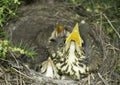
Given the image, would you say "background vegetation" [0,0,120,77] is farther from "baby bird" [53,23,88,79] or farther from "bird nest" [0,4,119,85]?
"baby bird" [53,23,88,79]

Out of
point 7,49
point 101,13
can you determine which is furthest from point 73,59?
point 101,13

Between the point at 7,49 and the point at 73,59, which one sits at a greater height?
the point at 7,49

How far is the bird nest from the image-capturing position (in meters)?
3.98

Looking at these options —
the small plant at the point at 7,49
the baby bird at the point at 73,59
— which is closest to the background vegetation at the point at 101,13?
the small plant at the point at 7,49

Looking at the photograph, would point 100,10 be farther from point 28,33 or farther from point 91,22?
point 28,33

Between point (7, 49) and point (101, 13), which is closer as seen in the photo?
point (7, 49)

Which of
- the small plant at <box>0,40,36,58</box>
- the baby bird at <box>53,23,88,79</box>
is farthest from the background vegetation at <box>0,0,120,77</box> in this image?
the baby bird at <box>53,23,88,79</box>

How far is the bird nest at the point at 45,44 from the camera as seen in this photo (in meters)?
3.98

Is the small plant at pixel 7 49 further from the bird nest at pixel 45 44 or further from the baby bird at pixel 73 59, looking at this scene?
A: the baby bird at pixel 73 59

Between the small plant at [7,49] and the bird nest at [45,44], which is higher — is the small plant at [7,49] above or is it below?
above

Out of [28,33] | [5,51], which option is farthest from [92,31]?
[5,51]

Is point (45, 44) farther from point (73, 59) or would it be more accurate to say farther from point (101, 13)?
point (101, 13)

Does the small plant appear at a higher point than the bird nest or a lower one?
higher

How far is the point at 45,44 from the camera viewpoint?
15.1 feet
